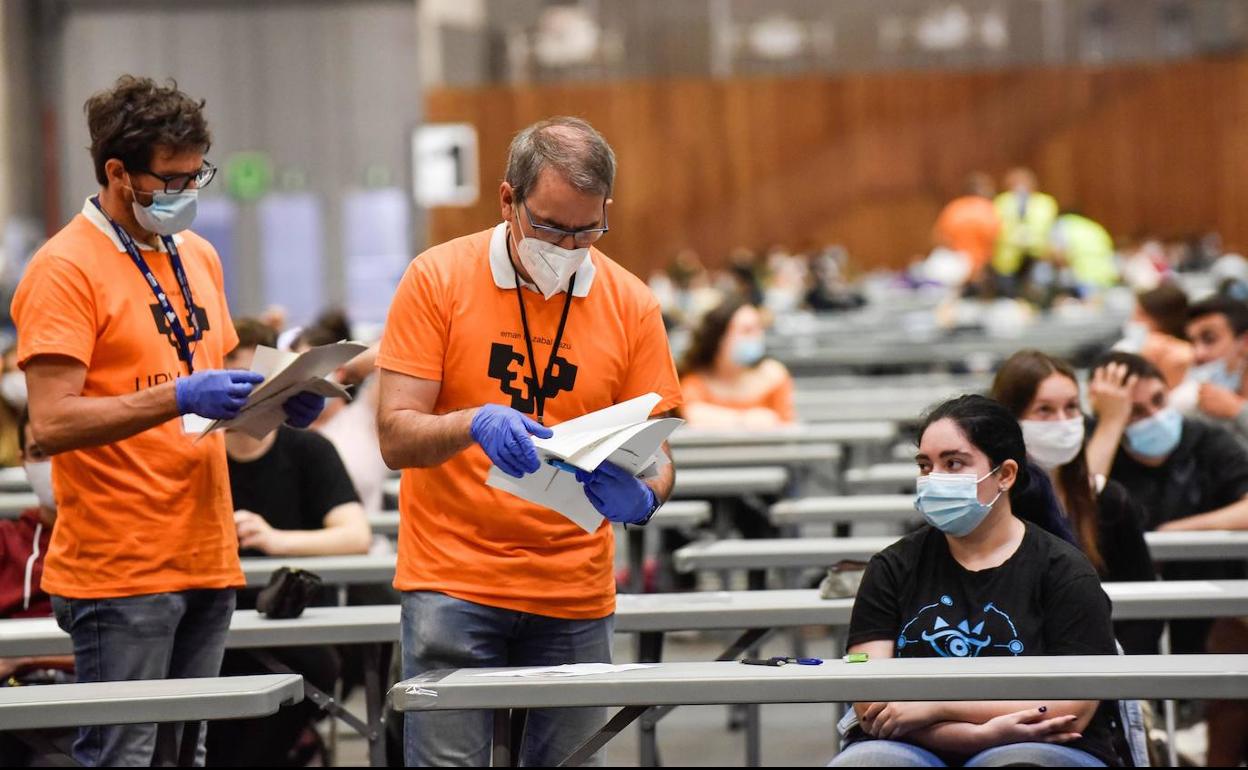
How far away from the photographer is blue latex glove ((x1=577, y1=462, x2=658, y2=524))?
2.89 meters

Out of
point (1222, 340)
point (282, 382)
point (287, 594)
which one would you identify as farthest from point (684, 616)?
point (1222, 340)

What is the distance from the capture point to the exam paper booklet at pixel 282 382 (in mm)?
3238

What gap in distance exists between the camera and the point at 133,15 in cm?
2102

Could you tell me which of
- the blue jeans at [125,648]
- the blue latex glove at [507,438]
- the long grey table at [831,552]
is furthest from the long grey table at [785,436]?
the blue latex glove at [507,438]

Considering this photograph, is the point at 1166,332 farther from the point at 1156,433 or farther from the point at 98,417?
the point at 98,417

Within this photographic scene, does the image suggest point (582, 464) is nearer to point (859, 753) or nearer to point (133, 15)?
point (859, 753)

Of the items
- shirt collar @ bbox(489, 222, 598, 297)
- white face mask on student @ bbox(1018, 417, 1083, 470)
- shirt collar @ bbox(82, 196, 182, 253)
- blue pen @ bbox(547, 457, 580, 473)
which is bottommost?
white face mask on student @ bbox(1018, 417, 1083, 470)

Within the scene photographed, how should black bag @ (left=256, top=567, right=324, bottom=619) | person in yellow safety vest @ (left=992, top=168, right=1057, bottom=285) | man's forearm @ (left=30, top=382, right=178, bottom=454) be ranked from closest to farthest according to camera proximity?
1. man's forearm @ (left=30, top=382, right=178, bottom=454)
2. black bag @ (left=256, top=567, right=324, bottom=619)
3. person in yellow safety vest @ (left=992, top=168, right=1057, bottom=285)

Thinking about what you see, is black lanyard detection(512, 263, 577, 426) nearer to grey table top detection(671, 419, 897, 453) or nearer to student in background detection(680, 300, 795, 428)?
grey table top detection(671, 419, 897, 453)

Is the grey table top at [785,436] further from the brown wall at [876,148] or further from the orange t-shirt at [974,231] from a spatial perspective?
the brown wall at [876,148]

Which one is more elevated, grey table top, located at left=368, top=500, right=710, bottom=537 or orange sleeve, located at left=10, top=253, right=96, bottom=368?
orange sleeve, located at left=10, top=253, right=96, bottom=368

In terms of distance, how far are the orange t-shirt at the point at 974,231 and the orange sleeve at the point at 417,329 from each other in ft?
46.4

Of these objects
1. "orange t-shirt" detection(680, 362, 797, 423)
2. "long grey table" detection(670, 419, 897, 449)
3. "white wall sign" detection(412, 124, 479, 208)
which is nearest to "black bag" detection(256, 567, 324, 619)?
"long grey table" detection(670, 419, 897, 449)

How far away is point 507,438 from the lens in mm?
2764
